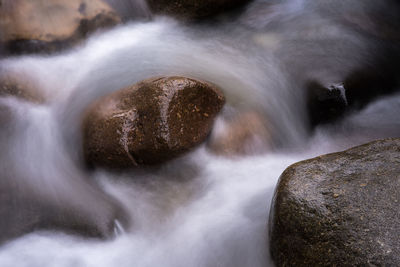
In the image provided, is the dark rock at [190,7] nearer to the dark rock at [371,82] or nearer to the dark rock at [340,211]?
the dark rock at [371,82]

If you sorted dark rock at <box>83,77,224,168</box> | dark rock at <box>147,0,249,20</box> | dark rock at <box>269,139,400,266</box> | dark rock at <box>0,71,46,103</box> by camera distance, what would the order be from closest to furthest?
dark rock at <box>269,139,400,266</box>, dark rock at <box>83,77,224,168</box>, dark rock at <box>0,71,46,103</box>, dark rock at <box>147,0,249,20</box>

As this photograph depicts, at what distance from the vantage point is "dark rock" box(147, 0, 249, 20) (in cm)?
495

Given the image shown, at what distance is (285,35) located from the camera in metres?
4.83

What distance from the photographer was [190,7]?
4961mm

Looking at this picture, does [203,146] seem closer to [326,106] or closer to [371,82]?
[326,106]

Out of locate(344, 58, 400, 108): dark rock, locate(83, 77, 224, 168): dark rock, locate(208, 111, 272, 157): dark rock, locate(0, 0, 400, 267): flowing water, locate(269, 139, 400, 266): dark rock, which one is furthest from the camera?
locate(344, 58, 400, 108): dark rock

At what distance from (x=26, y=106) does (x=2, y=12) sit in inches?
44.7

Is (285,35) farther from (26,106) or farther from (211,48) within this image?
(26,106)

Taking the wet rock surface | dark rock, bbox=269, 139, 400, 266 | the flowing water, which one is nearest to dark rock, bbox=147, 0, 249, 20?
the flowing water

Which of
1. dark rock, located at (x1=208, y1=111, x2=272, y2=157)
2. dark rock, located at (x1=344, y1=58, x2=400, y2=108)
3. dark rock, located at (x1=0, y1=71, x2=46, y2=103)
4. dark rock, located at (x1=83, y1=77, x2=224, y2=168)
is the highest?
dark rock, located at (x1=0, y1=71, x2=46, y2=103)

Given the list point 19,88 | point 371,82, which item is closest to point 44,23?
point 19,88

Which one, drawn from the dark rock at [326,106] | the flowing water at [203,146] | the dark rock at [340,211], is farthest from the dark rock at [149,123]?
the dark rock at [326,106]

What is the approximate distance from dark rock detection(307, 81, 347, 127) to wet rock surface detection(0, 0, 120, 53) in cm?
279

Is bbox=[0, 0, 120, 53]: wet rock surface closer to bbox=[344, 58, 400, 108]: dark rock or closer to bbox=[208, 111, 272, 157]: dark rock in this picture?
bbox=[208, 111, 272, 157]: dark rock
